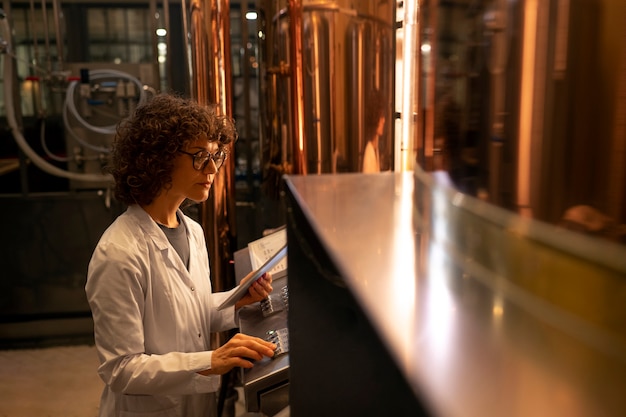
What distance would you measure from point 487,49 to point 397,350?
0.81 feet

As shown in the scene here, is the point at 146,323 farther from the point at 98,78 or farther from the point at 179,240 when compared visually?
the point at 98,78

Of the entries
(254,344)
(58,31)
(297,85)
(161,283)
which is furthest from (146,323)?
(58,31)

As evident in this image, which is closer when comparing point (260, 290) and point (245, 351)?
point (245, 351)

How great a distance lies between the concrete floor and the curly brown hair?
1.21 meters

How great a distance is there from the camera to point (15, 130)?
106 inches

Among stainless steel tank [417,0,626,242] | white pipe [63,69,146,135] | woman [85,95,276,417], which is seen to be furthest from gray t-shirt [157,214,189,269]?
white pipe [63,69,146,135]

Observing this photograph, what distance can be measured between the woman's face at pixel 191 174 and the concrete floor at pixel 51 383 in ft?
3.82

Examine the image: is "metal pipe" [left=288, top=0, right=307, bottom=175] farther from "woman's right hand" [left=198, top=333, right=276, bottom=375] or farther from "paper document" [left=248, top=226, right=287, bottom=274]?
"woman's right hand" [left=198, top=333, right=276, bottom=375]

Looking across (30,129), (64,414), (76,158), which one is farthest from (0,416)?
(30,129)

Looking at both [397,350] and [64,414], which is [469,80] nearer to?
[397,350]

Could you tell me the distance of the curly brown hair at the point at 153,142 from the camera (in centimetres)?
123

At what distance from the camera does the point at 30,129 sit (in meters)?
2.81

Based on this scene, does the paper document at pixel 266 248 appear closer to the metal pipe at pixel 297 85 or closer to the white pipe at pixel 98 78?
the metal pipe at pixel 297 85

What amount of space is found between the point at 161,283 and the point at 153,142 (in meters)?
0.33
